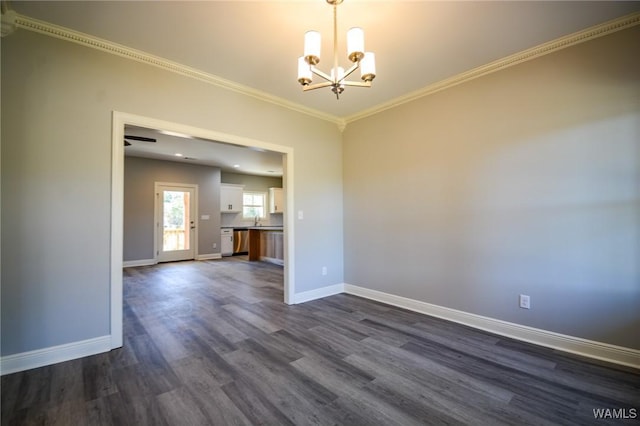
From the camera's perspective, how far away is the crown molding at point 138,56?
7.48ft

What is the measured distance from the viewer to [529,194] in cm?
268

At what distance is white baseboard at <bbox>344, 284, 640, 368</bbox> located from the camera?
2.24 metres

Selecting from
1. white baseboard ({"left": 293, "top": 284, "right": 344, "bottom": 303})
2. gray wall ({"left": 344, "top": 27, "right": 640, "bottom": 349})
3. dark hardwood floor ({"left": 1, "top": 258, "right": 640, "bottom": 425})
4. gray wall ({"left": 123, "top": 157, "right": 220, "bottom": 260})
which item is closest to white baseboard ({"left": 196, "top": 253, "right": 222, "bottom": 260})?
gray wall ({"left": 123, "top": 157, "right": 220, "bottom": 260})

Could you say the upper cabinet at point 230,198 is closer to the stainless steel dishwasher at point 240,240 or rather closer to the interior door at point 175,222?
the stainless steel dishwasher at point 240,240

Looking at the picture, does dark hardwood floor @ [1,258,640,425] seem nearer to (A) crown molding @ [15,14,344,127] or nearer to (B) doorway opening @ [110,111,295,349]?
(B) doorway opening @ [110,111,295,349]

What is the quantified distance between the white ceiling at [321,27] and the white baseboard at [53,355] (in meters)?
2.71

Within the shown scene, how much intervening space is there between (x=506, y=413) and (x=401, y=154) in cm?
287

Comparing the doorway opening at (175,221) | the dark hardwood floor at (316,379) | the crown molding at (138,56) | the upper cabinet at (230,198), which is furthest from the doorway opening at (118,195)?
the upper cabinet at (230,198)

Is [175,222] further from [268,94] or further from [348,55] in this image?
[348,55]

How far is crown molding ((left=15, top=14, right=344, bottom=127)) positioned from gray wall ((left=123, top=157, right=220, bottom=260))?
532cm

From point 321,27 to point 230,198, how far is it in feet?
25.0

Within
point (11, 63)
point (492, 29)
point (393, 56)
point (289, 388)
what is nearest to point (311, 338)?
point (289, 388)

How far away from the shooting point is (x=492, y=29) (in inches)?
93.2
